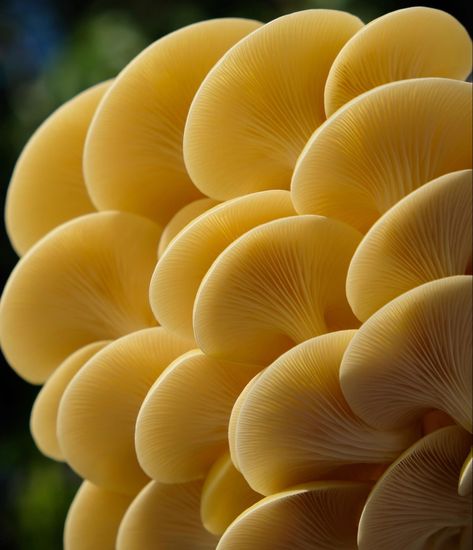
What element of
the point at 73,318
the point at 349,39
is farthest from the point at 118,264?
the point at 349,39

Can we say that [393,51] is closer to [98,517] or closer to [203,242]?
[203,242]

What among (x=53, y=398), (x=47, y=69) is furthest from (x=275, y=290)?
(x=47, y=69)

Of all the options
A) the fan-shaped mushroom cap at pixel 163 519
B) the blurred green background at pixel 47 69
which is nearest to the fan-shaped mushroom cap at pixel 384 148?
the fan-shaped mushroom cap at pixel 163 519

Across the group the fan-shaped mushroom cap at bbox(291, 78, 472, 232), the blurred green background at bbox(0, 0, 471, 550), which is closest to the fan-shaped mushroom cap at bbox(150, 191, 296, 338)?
the fan-shaped mushroom cap at bbox(291, 78, 472, 232)

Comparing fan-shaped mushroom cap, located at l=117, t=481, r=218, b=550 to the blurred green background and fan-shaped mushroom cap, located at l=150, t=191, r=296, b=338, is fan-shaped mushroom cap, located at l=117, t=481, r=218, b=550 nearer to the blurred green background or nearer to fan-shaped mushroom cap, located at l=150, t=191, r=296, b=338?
fan-shaped mushroom cap, located at l=150, t=191, r=296, b=338

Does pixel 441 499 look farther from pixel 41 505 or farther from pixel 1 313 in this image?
pixel 41 505

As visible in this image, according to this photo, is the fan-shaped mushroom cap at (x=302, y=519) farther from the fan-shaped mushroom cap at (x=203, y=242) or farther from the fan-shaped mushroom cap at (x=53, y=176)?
the fan-shaped mushroom cap at (x=53, y=176)
